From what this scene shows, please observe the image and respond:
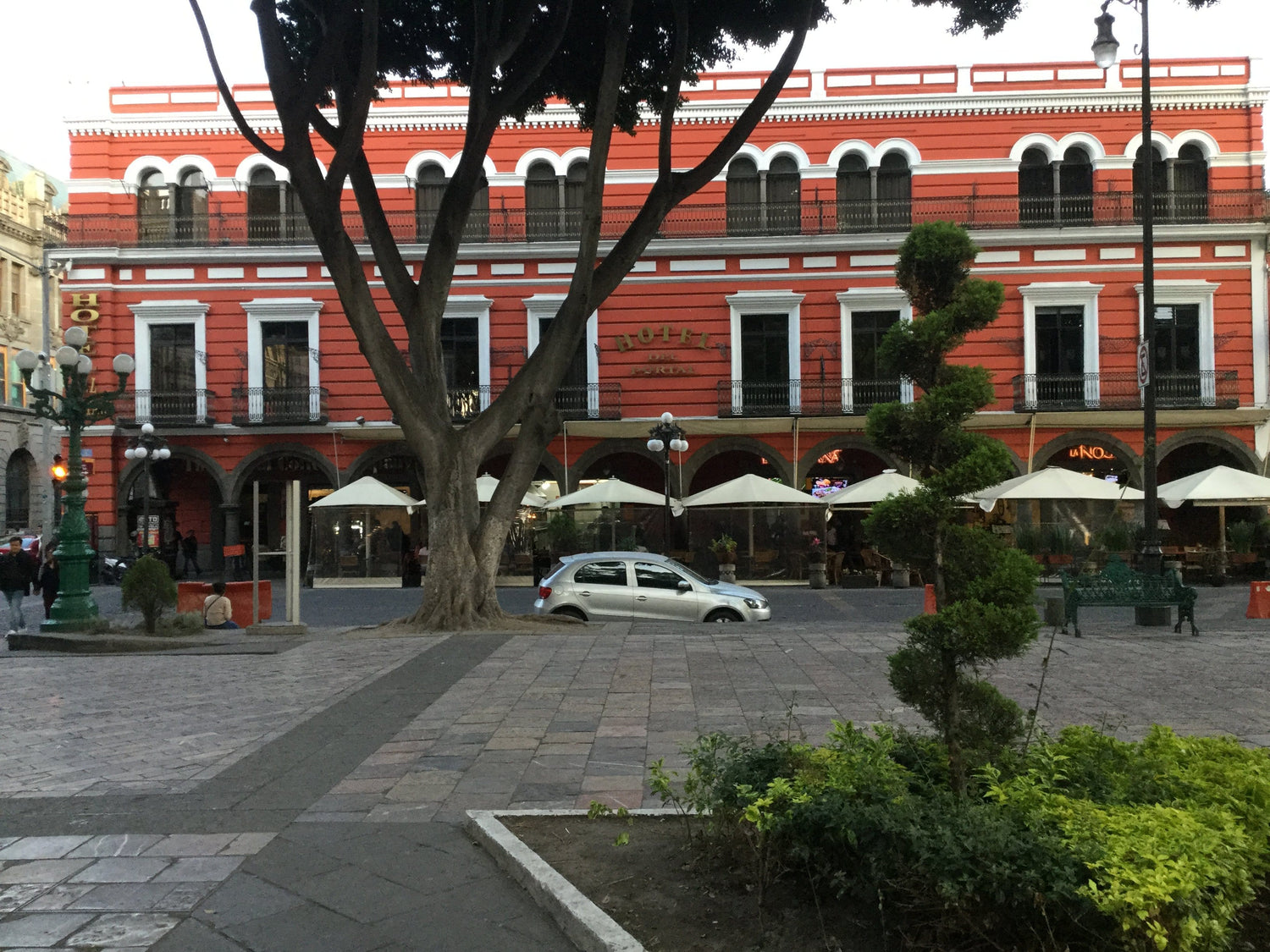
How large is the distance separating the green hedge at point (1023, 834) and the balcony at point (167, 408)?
2560 centimetres

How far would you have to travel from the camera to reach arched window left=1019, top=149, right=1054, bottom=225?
27.0 metres

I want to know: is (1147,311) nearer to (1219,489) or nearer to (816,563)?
(1219,489)

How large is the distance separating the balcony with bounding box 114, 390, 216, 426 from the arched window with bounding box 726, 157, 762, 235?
46.7 ft

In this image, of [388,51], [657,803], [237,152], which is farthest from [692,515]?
[657,803]

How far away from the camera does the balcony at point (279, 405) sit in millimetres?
27094

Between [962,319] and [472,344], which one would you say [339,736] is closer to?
[962,319]

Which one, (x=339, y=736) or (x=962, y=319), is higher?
(x=962, y=319)

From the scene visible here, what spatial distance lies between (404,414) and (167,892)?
399 inches

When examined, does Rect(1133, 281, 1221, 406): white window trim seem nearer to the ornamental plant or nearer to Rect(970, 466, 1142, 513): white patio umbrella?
Rect(970, 466, 1142, 513): white patio umbrella

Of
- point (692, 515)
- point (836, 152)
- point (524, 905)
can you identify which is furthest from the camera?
point (836, 152)

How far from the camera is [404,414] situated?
1432 centimetres

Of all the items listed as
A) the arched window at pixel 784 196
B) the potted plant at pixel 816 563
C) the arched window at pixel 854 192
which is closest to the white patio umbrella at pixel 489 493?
the potted plant at pixel 816 563

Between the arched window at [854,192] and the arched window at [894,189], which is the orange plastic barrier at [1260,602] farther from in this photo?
the arched window at [854,192]

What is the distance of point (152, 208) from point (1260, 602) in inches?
1061
